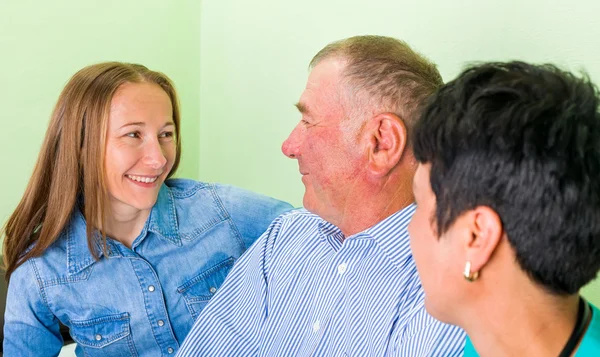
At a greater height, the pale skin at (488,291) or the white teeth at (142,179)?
the pale skin at (488,291)

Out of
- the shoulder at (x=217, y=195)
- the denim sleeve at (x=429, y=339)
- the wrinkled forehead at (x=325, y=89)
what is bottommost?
the shoulder at (x=217, y=195)

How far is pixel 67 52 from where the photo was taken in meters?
2.46

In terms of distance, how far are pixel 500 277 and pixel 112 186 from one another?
116 centimetres

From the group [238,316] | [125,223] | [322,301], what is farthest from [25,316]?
[322,301]

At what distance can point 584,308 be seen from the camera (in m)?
0.91

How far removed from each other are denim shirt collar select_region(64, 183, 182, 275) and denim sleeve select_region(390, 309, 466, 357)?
81cm

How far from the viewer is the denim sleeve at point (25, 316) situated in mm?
1735

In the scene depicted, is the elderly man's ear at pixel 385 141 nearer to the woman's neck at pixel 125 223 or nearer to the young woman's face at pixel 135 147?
the young woman's face at pixel 135 147

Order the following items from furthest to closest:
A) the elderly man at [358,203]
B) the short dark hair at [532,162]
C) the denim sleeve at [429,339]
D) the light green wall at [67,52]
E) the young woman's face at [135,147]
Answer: the light green wall at [67,52], the young woman's face at [135,147], the elderly man at [358,203], the denim sleeve at [429,339], the short dark hair at [532,162]

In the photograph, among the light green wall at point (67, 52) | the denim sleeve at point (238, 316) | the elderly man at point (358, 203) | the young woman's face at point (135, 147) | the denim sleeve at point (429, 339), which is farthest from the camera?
the light green wall at point (67, 52)

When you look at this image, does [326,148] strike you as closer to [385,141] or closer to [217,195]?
[385,141]

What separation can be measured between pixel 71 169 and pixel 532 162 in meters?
1.28

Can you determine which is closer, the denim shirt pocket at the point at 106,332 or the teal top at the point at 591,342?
the teal top at the point at 591,342

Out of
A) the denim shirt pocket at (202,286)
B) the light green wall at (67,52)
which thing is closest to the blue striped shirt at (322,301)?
the denim shirt pocket at (202,286)
